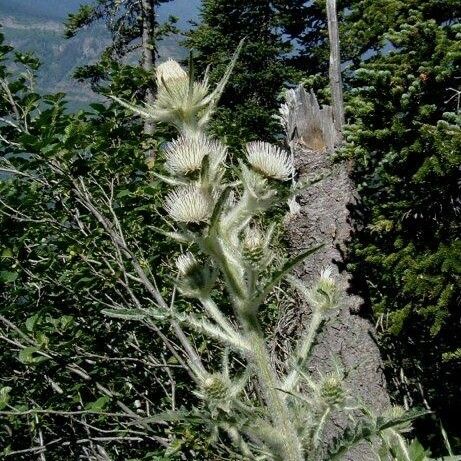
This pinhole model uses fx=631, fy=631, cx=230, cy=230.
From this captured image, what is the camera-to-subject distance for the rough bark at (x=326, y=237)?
15.5 feet

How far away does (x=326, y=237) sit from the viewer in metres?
4.94

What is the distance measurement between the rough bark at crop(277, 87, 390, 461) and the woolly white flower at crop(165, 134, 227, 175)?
9.96ft

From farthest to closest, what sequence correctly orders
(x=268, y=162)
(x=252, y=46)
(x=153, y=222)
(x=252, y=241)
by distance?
(x=252, y=46)
(x=153, y=222)
(x=268, y=162)
(x=252, y=241)

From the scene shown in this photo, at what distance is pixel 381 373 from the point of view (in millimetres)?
4781

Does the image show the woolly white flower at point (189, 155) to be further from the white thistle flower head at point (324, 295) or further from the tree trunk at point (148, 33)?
the tree trunk at point (148, 33)

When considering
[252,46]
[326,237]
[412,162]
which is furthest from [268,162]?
[252,46]

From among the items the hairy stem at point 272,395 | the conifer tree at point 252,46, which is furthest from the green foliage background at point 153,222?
the conifer tree at point 252,46

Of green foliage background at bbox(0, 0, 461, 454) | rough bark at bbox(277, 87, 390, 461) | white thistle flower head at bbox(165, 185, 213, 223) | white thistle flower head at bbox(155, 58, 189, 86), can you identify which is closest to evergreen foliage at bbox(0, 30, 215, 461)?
green foliage background at bbox(0, 0, 461, 454)

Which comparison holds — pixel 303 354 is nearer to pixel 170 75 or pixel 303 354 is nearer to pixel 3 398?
pixel 170 75

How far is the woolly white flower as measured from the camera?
1.79 metres

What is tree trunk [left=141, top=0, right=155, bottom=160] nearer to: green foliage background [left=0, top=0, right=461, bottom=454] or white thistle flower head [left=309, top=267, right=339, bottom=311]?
green foliage background [left=0, top=0, right=461, bottom=454]

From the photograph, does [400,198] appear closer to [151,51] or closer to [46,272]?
[46,272]

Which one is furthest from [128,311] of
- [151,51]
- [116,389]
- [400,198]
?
[151,51]

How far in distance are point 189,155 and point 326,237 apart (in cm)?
327
